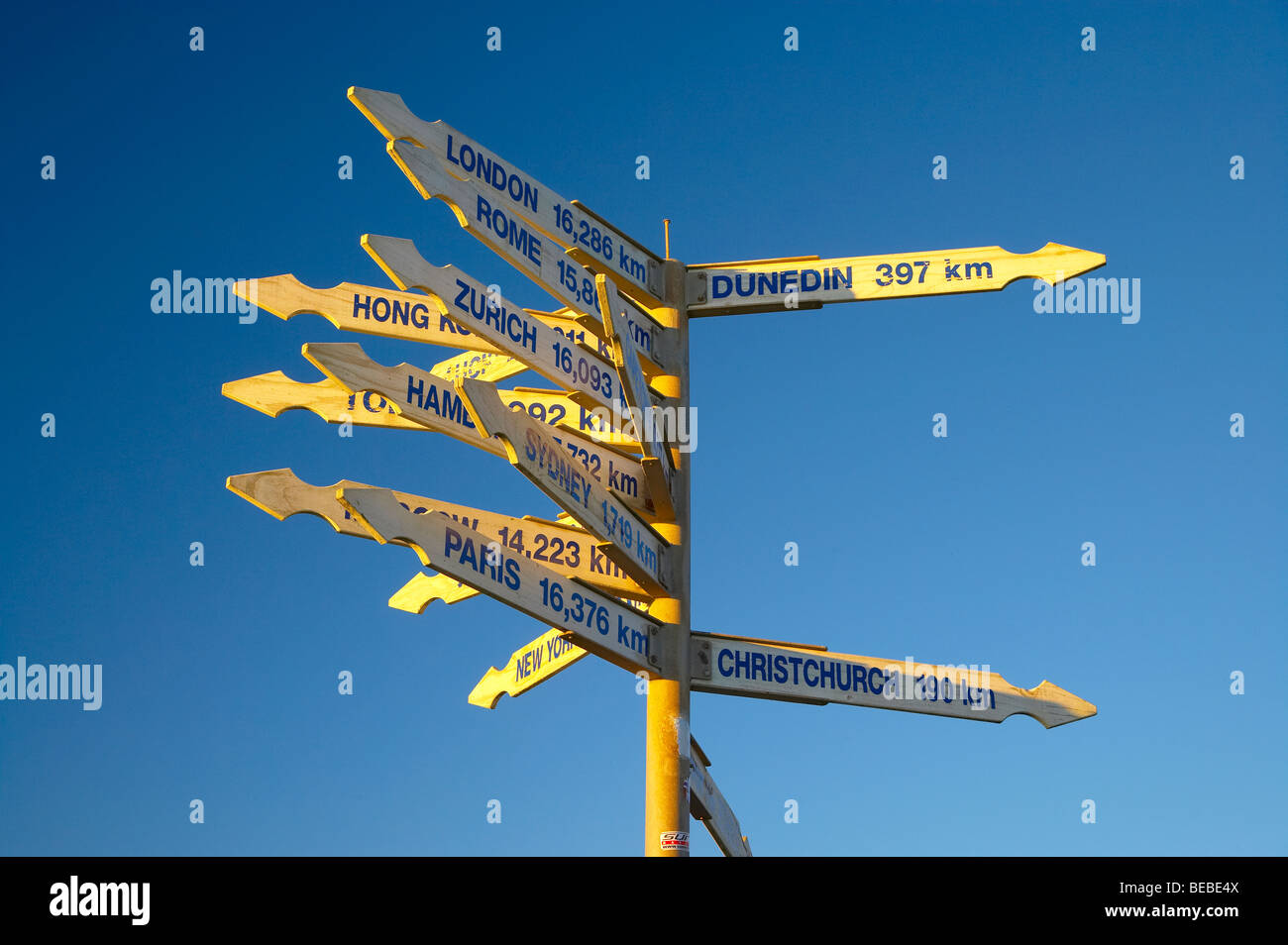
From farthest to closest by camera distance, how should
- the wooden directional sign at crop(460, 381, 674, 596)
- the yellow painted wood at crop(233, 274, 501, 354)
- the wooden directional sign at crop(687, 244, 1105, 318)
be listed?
the wooden directional sign at crop(687, 244, 1105, 318)
the yellow painted wood at crop(233, 274, 501, 354)
the wooden directional sign at crop(460, 381, 674, 596)

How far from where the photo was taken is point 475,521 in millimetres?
9102

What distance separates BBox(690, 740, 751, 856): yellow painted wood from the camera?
9.57 m

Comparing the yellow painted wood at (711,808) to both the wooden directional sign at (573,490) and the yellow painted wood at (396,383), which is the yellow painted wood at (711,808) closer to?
the wooden directional sign at (573,490)

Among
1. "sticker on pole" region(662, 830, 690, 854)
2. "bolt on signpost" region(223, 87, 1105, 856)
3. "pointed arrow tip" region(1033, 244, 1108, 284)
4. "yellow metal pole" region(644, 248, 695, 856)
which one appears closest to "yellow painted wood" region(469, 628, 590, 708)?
"bolt on signpost" region(223, 87, 1105, 856)

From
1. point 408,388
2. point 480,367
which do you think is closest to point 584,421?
point 480,367

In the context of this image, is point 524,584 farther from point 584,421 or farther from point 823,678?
point 823,678

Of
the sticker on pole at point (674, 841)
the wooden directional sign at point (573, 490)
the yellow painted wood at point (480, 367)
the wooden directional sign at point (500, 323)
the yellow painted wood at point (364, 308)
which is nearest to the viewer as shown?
the wooden directional sign at point (573, 490)

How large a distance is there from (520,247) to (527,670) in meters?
2.83

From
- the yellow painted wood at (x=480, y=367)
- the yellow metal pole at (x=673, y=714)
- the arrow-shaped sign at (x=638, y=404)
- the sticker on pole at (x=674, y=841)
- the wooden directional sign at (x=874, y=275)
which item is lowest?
the sticker on pole at (x=674, y=841)

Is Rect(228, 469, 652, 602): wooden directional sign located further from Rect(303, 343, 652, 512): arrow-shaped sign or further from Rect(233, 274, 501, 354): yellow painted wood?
Rect(233, 274, 501, 354): yellow painted wood

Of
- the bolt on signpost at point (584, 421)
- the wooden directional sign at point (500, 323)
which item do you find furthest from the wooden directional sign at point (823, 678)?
the wooden directional sign at point (500, 323)

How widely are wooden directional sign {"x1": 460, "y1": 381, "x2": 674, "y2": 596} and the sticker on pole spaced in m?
1.32

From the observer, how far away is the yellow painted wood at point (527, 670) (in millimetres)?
10062
